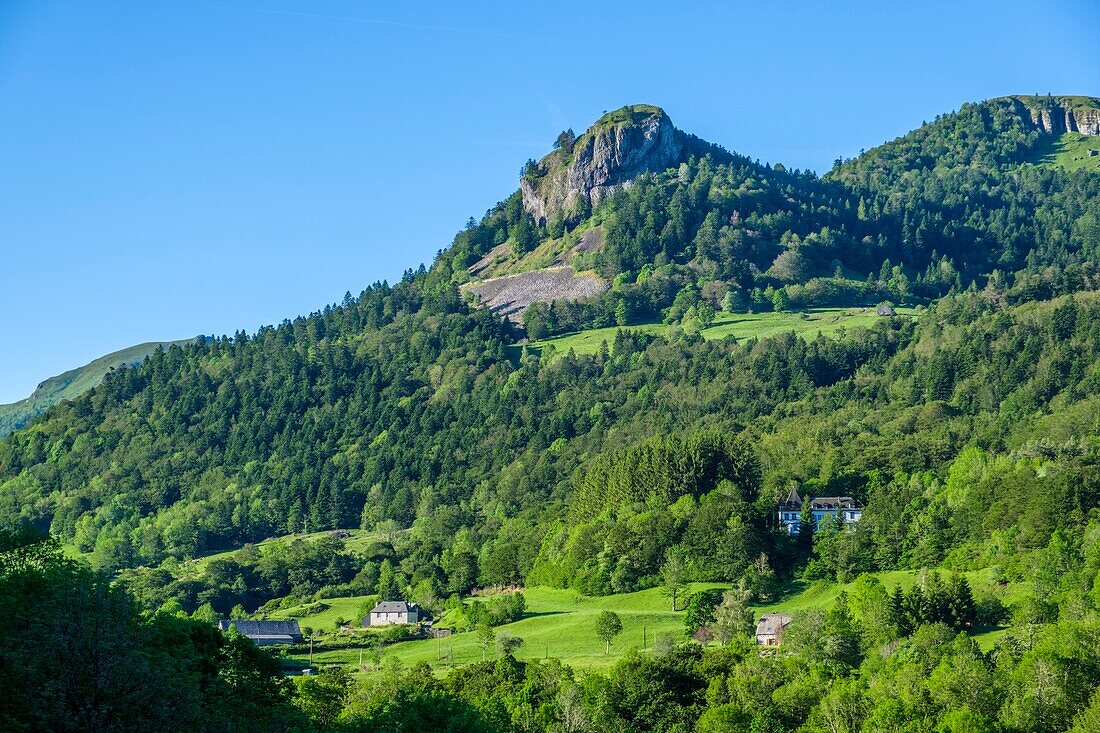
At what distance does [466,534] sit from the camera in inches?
5891

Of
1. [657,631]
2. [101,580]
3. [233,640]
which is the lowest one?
[657,631]

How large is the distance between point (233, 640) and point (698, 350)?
133431mm

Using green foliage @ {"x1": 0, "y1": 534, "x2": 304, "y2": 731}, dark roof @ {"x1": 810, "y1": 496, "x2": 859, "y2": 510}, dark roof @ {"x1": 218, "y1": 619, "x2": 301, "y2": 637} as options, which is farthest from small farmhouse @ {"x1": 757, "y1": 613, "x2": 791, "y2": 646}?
green foliage @ {"x1": 0, "y1": 534, "x2": 304, "y2": 731}

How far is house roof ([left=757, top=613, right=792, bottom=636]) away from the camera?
9150 cm

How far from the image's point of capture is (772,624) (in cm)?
9256

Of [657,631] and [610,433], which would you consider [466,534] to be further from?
[657,631]

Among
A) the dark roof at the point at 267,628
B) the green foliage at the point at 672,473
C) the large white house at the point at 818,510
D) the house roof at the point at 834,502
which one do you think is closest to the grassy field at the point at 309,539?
the green foliage at the point at 672,473

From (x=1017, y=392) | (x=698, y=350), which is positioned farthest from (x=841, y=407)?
(x=698, y=350)

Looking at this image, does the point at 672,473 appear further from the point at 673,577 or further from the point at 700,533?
the point at 673,577

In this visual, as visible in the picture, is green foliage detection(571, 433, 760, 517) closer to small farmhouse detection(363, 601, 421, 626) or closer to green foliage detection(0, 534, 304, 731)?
small farmhouse detection(363, 601, 421, 626)

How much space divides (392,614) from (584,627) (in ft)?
79.1

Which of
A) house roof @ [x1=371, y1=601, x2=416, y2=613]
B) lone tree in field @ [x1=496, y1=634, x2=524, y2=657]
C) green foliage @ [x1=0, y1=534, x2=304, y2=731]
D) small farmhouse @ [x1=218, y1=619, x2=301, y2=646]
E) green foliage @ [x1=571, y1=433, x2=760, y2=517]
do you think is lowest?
house roof @ [x1=371, y1=601, x2=416, y2=613]

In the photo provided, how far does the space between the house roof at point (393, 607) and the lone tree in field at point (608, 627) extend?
91.0 feet

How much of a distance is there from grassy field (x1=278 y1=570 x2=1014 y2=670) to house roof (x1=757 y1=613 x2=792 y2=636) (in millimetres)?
1724
